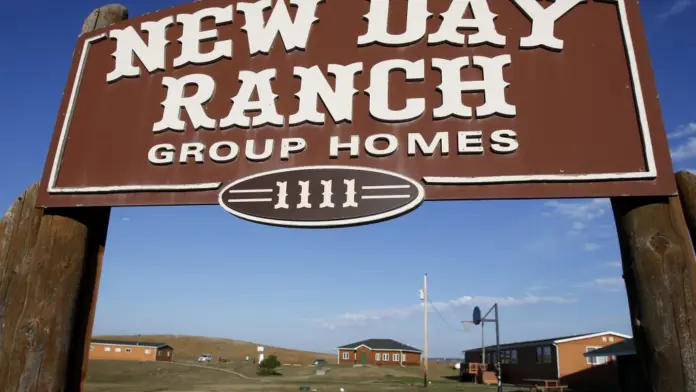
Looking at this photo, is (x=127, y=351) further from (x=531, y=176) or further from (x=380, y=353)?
(x=531, y=176)

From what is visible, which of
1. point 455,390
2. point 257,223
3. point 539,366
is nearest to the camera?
point 257,223

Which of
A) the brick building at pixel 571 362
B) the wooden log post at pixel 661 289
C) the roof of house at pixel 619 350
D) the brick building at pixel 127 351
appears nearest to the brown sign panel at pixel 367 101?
the wooden log post at pixel 661 289

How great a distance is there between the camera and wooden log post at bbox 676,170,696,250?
3.90 meters

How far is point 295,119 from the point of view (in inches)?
200

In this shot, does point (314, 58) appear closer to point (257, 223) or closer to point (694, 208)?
point (257, 223)

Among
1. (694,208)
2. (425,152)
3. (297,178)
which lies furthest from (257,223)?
(694,208)

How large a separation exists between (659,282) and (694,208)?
71 centimetres

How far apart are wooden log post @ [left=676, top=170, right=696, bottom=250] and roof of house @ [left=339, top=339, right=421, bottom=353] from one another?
240ft

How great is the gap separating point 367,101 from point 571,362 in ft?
135

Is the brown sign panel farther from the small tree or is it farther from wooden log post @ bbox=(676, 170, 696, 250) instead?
the small tree

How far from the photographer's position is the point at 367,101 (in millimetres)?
5016

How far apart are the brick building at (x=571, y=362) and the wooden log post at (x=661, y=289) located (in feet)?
126

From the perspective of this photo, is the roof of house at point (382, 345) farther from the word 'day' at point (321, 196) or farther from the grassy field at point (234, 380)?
the word 'day' at point (321, 196)

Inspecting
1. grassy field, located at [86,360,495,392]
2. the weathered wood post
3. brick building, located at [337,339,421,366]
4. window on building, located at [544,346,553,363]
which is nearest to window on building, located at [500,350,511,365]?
grassy field, located at [86,360,495,392]
